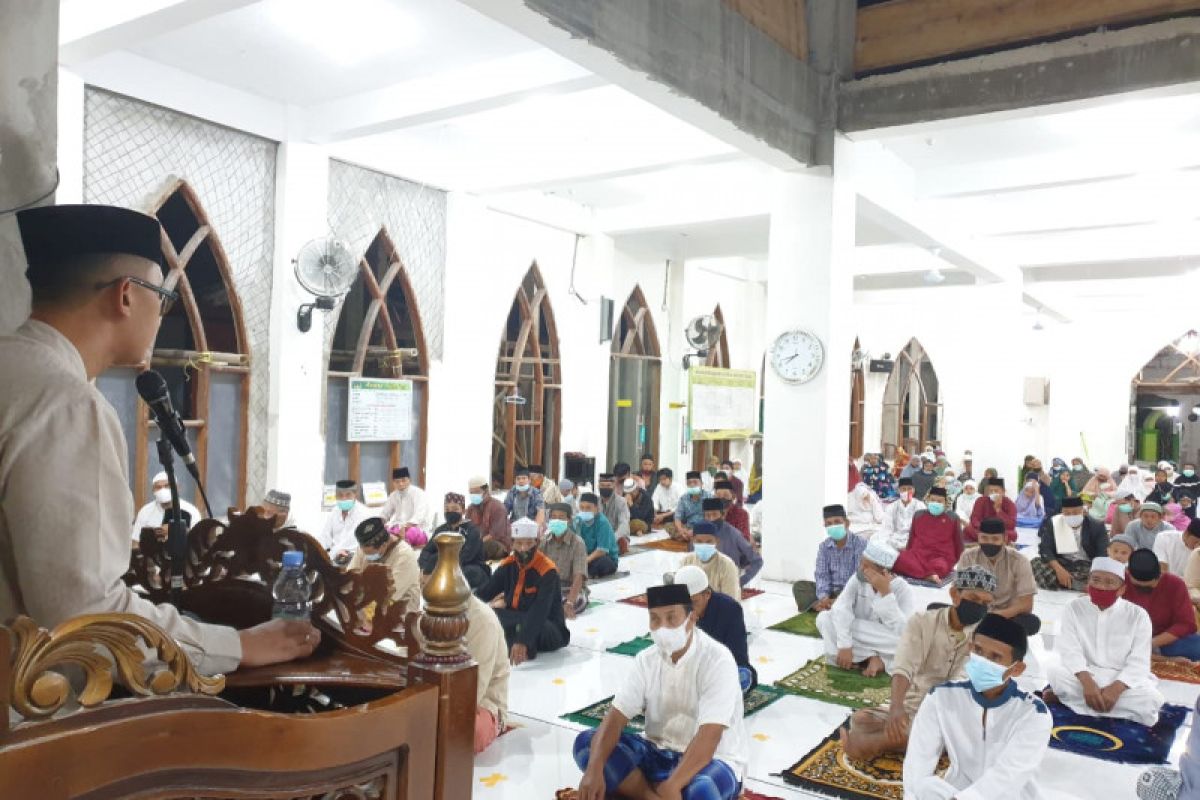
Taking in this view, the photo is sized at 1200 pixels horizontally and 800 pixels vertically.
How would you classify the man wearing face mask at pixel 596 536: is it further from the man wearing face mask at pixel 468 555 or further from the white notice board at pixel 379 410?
the white notice board at pixel 379 410

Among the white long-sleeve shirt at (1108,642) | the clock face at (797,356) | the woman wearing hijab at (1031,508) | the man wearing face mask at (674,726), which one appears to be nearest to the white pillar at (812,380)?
the clock face at (797,356)

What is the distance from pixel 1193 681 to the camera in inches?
199

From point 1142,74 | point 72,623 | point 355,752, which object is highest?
point 1142,74

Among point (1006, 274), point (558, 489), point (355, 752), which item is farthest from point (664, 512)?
point (355, 752)

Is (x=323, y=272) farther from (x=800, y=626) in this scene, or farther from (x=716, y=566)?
→ (x=800, y=626)

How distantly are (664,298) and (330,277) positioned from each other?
6.03 meters

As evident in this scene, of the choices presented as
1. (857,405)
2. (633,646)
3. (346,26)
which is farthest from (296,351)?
(857,405)

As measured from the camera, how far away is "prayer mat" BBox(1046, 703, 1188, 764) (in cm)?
393

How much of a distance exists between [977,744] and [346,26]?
555cm

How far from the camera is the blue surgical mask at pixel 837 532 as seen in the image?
6.18 m

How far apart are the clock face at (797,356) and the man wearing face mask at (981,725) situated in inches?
163

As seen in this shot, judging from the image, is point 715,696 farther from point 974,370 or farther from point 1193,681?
point 974,370

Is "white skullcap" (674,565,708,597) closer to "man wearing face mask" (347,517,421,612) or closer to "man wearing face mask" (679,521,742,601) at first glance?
"man wearing face mask" (679,521,742,601)

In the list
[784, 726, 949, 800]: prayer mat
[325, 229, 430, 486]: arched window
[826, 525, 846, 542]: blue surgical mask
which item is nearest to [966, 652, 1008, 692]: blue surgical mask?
[784, 726, 949, 800]: prayer mat
